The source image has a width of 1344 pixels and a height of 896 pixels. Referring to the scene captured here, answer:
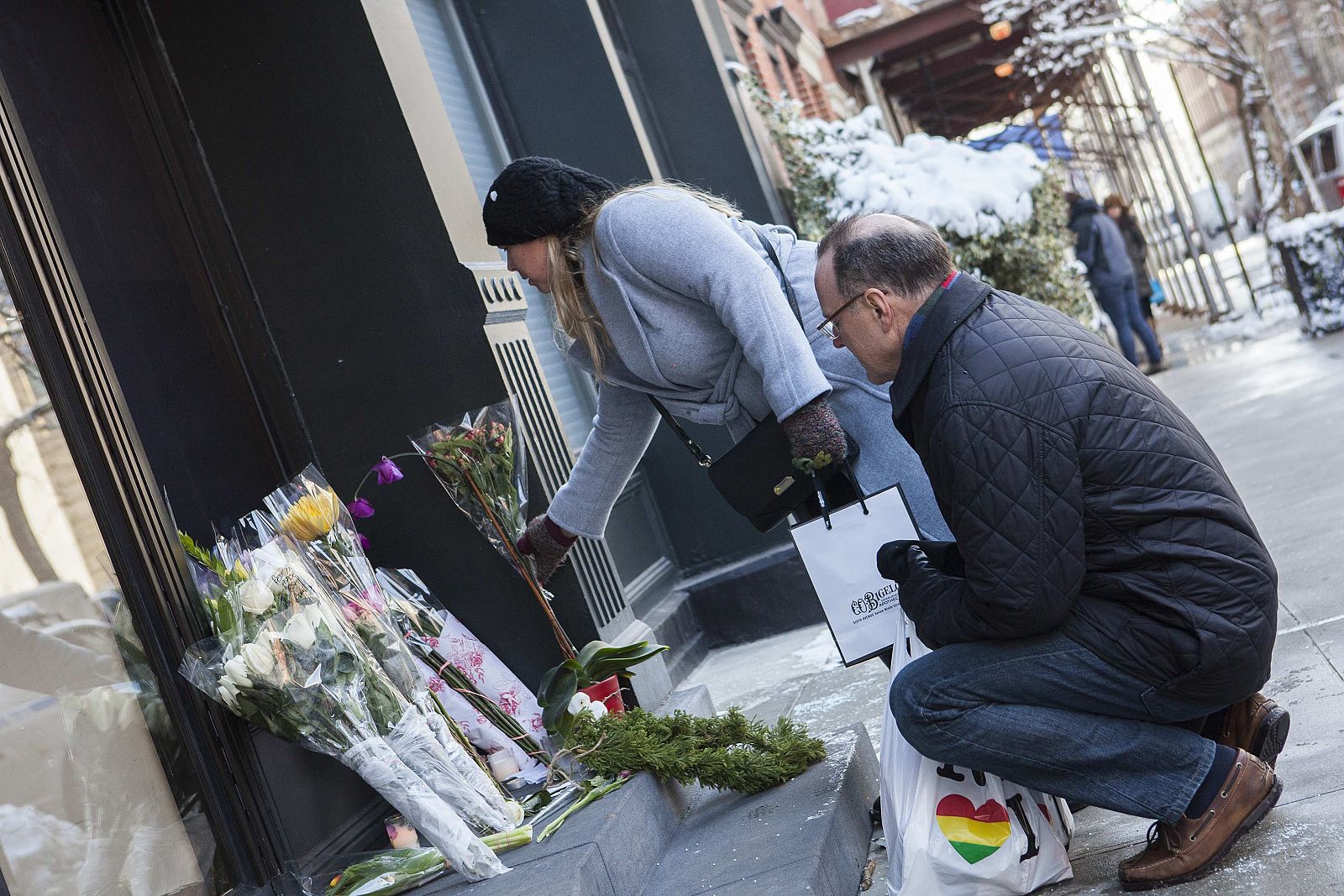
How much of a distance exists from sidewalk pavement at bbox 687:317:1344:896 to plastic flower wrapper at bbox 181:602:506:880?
1078 millimetres

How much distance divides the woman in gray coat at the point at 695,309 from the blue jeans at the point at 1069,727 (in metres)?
0.72

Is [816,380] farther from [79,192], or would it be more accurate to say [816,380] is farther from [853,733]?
[79,192]

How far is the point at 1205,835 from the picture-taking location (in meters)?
2.57


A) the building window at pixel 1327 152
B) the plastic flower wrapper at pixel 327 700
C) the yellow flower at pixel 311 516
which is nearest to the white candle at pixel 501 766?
the plastic flower wrapper at pixel 327 700

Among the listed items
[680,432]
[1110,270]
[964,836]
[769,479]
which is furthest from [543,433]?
[1110,270]

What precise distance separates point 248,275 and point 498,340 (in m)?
0.89

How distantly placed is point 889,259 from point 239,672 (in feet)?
5.73

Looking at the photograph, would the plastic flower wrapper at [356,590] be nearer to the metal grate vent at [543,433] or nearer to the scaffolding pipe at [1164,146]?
the metal grate vent at [543,433]

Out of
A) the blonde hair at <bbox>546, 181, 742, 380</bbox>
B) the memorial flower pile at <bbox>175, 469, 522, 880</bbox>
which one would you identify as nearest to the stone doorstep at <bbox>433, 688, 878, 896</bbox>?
the memorial flower pile at <bbox>175, 469, 522, 880</bbox>

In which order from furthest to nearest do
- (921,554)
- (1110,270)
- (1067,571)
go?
(1110,270), (921,554), (1067,571)

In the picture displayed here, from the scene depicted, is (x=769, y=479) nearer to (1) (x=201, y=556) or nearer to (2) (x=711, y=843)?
(2) (x=711, y=843)

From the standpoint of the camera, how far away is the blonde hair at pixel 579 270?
135 inches

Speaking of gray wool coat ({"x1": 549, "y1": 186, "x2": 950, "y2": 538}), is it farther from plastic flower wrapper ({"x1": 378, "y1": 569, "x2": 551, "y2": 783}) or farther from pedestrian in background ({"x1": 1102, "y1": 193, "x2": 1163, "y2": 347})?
pedestrian in background ({"x1": 1102, "y1": 193, "x2": 1163, "y2": 347})

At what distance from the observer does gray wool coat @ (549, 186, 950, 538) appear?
3.22 m
